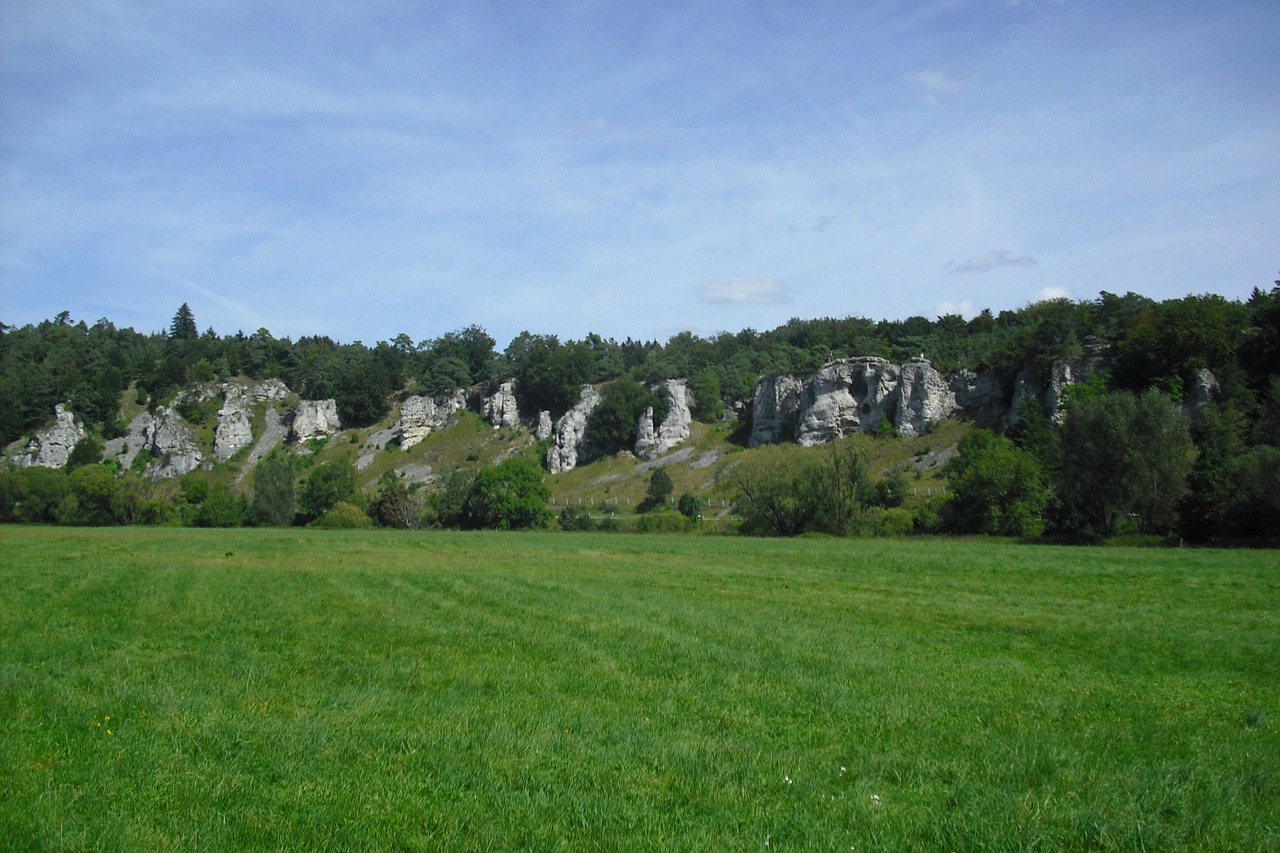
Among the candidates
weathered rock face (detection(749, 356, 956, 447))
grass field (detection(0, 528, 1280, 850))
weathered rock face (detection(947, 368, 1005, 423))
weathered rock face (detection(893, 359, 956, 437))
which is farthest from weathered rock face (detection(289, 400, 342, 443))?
grass field (detection(0, 528, 1280, 850))

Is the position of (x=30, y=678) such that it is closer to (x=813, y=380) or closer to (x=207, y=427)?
(x=813, y=380)

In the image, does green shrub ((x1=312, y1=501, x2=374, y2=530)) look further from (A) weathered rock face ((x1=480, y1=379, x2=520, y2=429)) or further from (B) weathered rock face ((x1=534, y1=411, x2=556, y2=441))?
(A) weathered rock face ((x1=480, y1=379, x2=520, y2=429))

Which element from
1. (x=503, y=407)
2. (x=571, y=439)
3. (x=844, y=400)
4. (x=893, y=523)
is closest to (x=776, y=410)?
(x=844, y=400)

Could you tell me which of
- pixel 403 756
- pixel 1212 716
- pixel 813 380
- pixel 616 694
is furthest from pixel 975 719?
pixel 813 380

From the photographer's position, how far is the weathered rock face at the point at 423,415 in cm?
13612

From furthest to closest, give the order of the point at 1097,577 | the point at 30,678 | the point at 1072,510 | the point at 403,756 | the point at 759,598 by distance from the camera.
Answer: the point at 1072,510
the point at 1097,577
the point at 759,598
the point at 30,678
the point at 403,756

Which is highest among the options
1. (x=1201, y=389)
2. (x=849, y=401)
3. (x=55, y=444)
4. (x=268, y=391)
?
(x=268, y=391)

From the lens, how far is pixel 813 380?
11531cm

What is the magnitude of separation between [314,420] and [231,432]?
42.2 ft

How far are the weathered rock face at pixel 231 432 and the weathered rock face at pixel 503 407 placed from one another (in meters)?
38.8

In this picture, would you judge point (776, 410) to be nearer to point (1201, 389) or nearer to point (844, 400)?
point (844, 400)

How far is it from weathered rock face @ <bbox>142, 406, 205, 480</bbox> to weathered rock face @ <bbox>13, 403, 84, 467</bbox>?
32.7ft

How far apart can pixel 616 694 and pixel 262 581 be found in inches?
658

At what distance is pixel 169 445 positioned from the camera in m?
130
